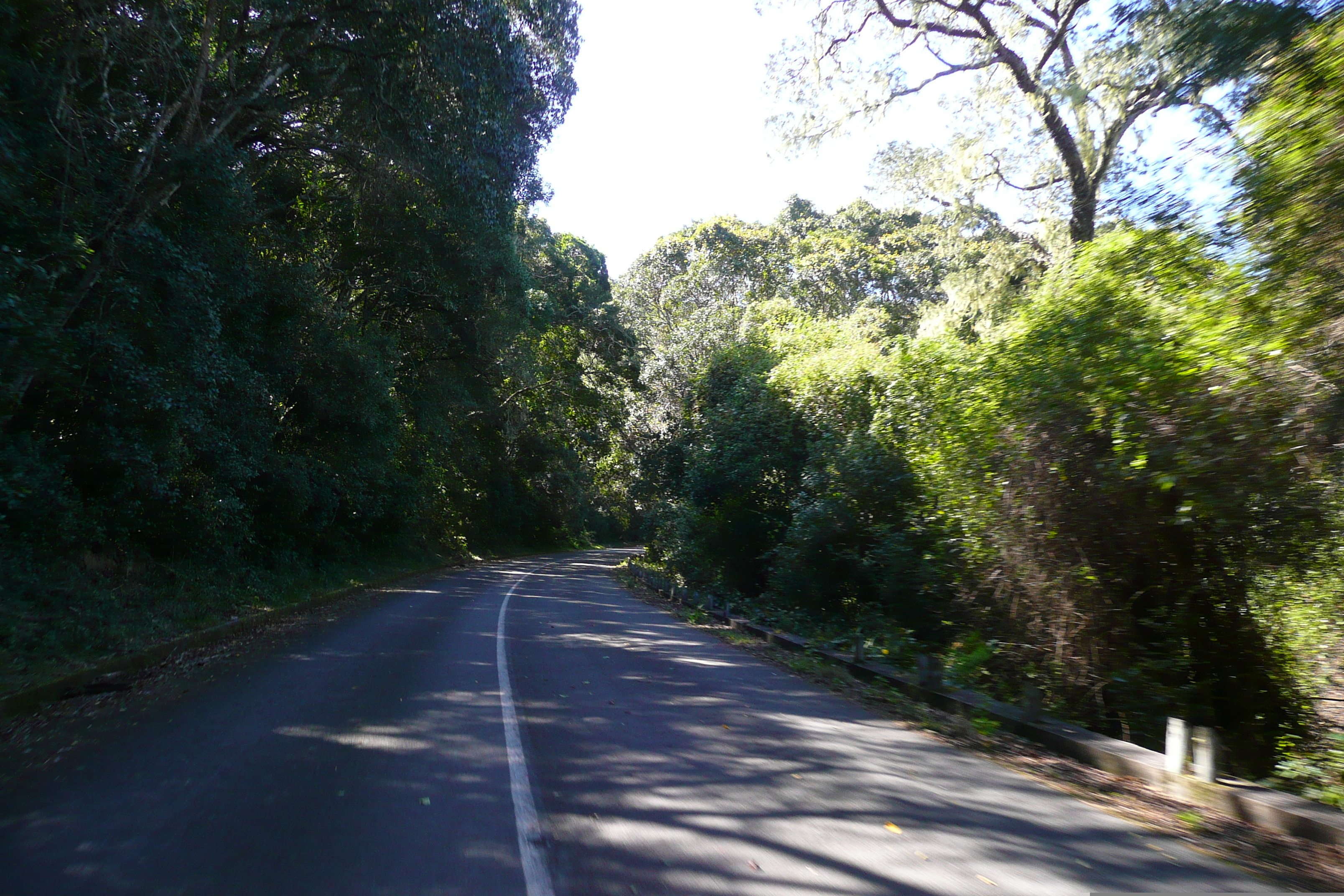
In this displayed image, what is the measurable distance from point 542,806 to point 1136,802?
4224 millimetres

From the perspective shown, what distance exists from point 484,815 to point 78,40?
10.3 meters

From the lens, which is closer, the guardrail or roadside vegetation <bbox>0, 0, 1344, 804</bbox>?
the guardrail

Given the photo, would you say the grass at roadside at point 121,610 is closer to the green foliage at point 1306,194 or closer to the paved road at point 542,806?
the paved road at point 542,806

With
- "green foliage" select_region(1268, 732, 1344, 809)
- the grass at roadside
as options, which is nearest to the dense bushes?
the grass at roadside

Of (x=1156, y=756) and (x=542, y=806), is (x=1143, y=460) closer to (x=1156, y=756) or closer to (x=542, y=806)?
(x=1156, y=756)

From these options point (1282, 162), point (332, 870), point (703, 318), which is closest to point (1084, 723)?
point (1282, 162)

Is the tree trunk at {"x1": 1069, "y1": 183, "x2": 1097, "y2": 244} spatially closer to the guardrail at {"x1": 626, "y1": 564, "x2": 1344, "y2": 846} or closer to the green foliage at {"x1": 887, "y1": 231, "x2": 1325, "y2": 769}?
the green foliage at {"x1": 887, "y1": 231, "x2": 1325, "y2": 769}

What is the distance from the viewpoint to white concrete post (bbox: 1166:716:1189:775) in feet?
20.6

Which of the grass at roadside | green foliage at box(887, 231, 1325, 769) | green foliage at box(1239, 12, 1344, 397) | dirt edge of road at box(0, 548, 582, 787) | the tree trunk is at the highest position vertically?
the tree trunk

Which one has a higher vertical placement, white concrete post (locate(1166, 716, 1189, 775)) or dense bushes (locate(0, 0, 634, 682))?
dense bushes (locate(0, 0, 634, 682))

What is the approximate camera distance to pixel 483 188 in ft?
53.0

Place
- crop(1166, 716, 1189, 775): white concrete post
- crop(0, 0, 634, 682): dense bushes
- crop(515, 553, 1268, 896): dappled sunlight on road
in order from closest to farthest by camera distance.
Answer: crop(515, 553, 1268, 896): dappled sunlight on road < crop(1166, 716, 1189, 775): white concrete post < crop(0, 0, 634, 682): dense bushes

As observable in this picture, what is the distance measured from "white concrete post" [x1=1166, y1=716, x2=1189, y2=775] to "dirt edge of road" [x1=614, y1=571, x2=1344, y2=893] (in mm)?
221

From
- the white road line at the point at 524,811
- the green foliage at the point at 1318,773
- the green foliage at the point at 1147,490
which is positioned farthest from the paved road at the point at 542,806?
the green foliage at the point at 1147,490
